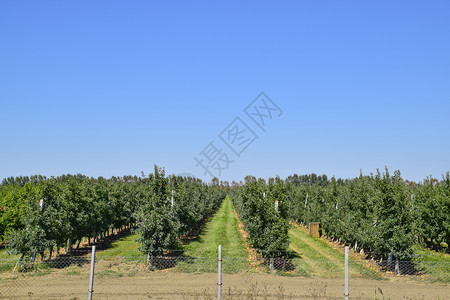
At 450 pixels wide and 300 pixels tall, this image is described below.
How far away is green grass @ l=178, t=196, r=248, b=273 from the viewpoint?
19016mm

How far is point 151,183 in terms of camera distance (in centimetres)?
2141

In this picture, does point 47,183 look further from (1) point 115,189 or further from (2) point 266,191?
(1) point 115,189

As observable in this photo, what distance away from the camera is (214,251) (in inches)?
953

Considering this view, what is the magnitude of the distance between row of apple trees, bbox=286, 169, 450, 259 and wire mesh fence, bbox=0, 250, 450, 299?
1.53 metres

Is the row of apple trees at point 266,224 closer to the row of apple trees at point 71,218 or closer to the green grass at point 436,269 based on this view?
the row of apple trees at point 71,218

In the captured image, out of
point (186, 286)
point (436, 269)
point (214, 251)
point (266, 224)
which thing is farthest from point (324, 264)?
point (186, 286)

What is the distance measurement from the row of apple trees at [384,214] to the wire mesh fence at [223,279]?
1.53 meters

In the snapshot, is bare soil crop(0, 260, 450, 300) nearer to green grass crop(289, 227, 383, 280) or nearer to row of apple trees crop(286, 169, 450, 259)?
green grass crop(289, 227, 383, 280)

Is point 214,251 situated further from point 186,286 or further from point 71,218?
point 71,218

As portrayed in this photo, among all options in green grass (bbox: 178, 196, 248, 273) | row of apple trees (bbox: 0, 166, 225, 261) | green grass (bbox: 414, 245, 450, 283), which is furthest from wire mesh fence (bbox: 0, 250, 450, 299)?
row of apple trees (bbox: 0, 166, 225, 261)

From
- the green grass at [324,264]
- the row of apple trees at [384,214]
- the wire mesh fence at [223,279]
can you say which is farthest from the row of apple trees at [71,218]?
the row of apple trees at [384,214]

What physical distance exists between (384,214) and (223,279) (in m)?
10.2

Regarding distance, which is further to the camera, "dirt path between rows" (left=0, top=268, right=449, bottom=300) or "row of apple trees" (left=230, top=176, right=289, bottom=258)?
"row of apple trees" (left=230, top=176, right=289, bottom=258)

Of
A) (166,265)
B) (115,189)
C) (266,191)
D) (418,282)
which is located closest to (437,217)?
(418,282)
